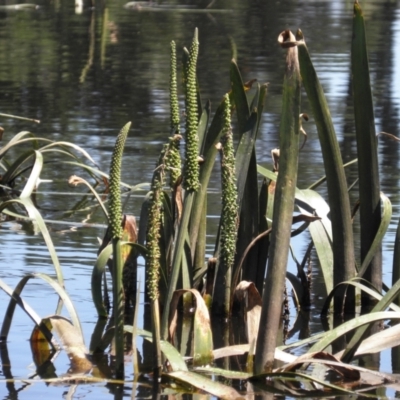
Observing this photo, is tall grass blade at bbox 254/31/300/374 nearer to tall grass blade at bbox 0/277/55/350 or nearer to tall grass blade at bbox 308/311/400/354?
tall grass blade at bbox 308/311/400/354

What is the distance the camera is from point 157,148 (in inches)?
341

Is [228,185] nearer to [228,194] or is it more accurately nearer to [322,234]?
[228,194]

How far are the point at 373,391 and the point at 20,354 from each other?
45.3 inches

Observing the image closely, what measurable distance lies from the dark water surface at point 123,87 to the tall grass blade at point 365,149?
0.34m

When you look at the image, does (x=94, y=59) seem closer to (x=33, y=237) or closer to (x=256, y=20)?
(x=256, y=20)

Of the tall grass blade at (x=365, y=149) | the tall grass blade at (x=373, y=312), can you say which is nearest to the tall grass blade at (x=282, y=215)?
the tall grass blade at (x=373, y=312)

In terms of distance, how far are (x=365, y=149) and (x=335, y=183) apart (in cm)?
17

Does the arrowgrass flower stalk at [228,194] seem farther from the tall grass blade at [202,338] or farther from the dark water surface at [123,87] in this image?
the dark water surface at [123,87]

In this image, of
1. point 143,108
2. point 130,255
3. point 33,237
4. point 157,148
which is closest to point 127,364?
point 130,255

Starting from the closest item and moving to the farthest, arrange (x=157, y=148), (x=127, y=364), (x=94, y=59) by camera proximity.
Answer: (x=127, y=364) < (x=157, y=148) < (x=94, y=59)

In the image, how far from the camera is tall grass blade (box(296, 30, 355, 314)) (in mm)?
4004

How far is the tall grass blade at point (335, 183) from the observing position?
4.00 m

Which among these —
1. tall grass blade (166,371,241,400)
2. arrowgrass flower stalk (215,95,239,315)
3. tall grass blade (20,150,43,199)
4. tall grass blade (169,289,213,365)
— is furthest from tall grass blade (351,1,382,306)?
tall grass blade (20,150,43,199)

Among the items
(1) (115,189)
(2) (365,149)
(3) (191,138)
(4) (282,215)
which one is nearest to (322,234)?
(2) (365,149)
